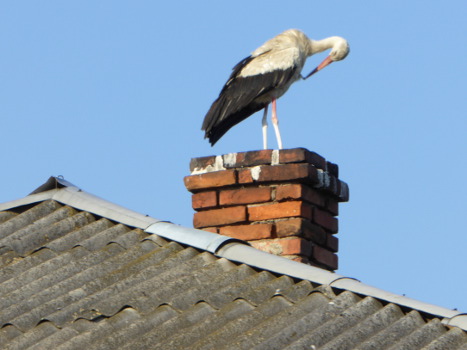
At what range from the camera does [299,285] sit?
484 centimetres

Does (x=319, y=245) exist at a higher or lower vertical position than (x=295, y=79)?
lower

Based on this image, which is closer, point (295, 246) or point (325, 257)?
point (295, 246)

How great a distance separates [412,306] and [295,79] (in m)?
4.35

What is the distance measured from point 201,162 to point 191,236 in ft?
3.96

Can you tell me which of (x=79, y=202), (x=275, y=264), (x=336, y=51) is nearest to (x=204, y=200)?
(x=79, y=202)

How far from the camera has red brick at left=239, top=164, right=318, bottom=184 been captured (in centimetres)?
619

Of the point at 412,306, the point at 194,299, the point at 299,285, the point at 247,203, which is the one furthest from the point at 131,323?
the point at 247,203

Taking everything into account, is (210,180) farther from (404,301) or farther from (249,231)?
(404,301)

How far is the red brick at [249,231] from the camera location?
6.16 metres

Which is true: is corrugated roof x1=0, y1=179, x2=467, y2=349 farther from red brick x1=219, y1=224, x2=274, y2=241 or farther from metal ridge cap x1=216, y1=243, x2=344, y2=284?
red brick x1=219, y1=224, x2=274, y2=241

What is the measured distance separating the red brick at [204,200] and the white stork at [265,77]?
1324 mm

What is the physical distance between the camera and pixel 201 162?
21.3 feet

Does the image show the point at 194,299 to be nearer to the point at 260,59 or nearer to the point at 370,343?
the point at 370,343

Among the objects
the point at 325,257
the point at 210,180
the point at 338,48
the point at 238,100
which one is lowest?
the point at 325,257
